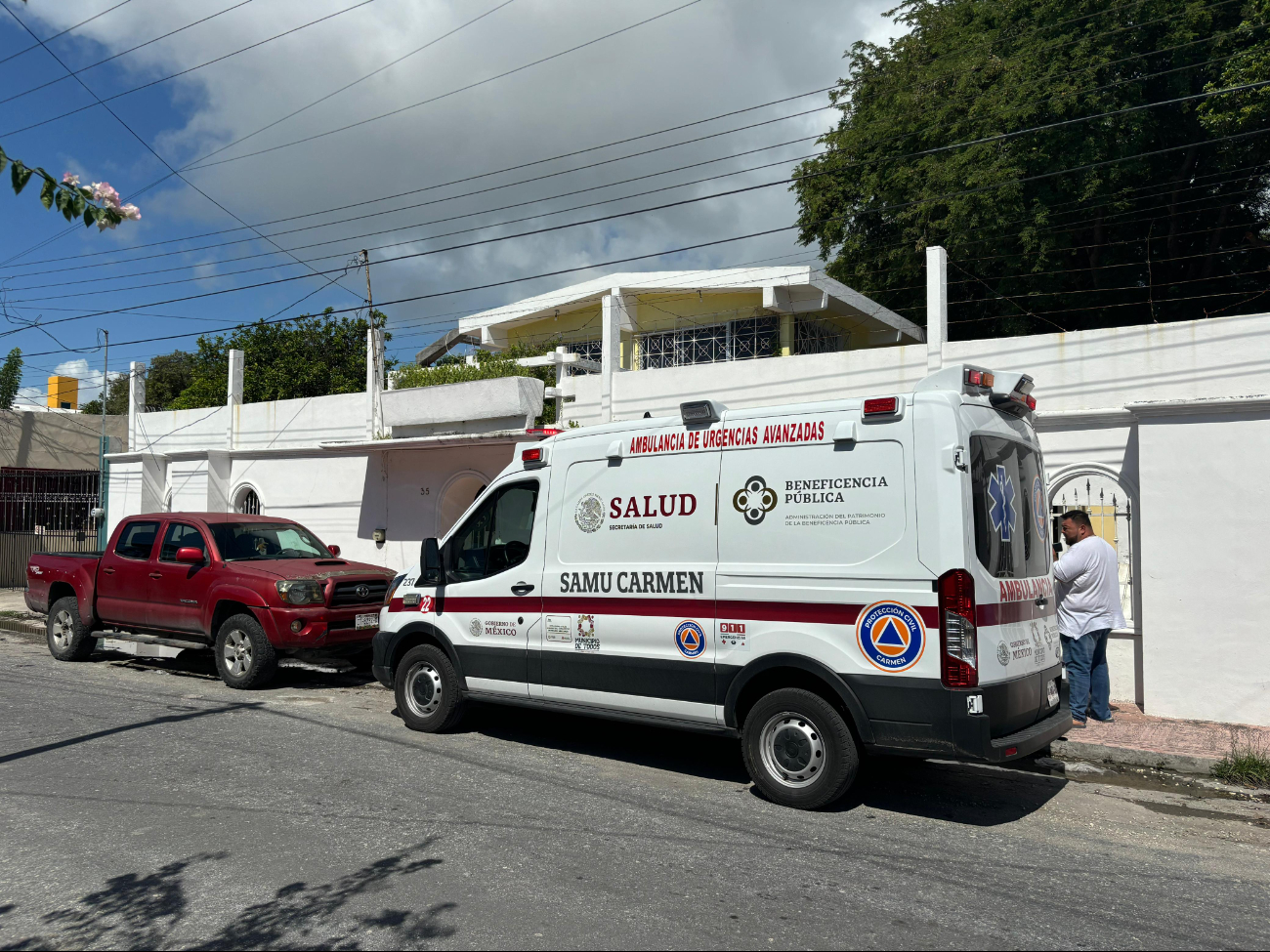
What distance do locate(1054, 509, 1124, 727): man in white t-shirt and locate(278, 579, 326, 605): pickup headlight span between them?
7.01 meters

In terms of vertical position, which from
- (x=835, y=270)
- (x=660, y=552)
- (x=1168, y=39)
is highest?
(x=1168, y=39)

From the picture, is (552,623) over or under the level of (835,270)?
under

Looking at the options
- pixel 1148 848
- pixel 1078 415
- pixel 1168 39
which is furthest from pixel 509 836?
pixel 1168 39

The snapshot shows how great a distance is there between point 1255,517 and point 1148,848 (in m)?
4.11

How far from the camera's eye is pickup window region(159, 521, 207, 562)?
419 inches

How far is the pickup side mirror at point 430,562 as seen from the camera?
7.86 metres

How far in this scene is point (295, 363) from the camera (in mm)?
28234

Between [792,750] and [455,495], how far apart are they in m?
10.2

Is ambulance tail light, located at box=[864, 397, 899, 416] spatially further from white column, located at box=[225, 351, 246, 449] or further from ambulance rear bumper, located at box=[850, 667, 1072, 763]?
white column, located at box=[225, 351, 246, 449]

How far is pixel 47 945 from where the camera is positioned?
3.89 m

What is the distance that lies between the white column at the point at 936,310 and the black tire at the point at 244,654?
784cm

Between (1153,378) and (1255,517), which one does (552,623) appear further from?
(1153,378)

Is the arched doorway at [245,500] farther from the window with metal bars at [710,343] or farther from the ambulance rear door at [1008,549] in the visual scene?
the ambulance rear door at [1008,549]

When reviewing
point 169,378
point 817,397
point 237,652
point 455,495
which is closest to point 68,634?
point 237,652
